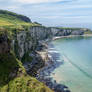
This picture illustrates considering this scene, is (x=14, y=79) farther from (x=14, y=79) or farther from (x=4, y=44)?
(x=4, y=44)

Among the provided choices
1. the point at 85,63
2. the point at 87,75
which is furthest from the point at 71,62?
the point at 87,75

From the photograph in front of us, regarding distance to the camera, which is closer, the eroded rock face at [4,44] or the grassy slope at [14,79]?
the grassy slope at [14,79]

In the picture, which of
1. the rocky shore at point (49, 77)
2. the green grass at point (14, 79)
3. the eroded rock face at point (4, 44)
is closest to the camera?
the green grass at point (14, 79)

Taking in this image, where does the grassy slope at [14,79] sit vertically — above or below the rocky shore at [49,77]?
above

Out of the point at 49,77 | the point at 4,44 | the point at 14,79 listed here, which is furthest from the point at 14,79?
the point at 49,77

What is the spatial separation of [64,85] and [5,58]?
24479 mm

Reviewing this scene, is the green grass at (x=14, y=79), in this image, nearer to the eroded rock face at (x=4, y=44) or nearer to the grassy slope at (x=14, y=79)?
the grassy slope at (x=14, y=79)

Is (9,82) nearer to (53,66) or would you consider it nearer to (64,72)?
(64,72)

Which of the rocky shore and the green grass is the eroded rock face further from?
the rocky shore

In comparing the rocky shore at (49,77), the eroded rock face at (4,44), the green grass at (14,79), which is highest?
the eroded rock face at (4,44)

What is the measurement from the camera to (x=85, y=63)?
261 ft

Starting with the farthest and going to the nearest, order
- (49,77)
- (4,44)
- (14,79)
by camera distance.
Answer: (49,77), (4,44), (14,79)

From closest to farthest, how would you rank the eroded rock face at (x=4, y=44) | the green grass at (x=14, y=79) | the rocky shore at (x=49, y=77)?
the green grass at (x=14, y=79) < the eroded rock face at (x=4, y=44) < the rocky shore at (x=49, y=77)

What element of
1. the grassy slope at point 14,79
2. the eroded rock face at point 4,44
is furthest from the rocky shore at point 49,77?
the eroded rock face at point 4,44
